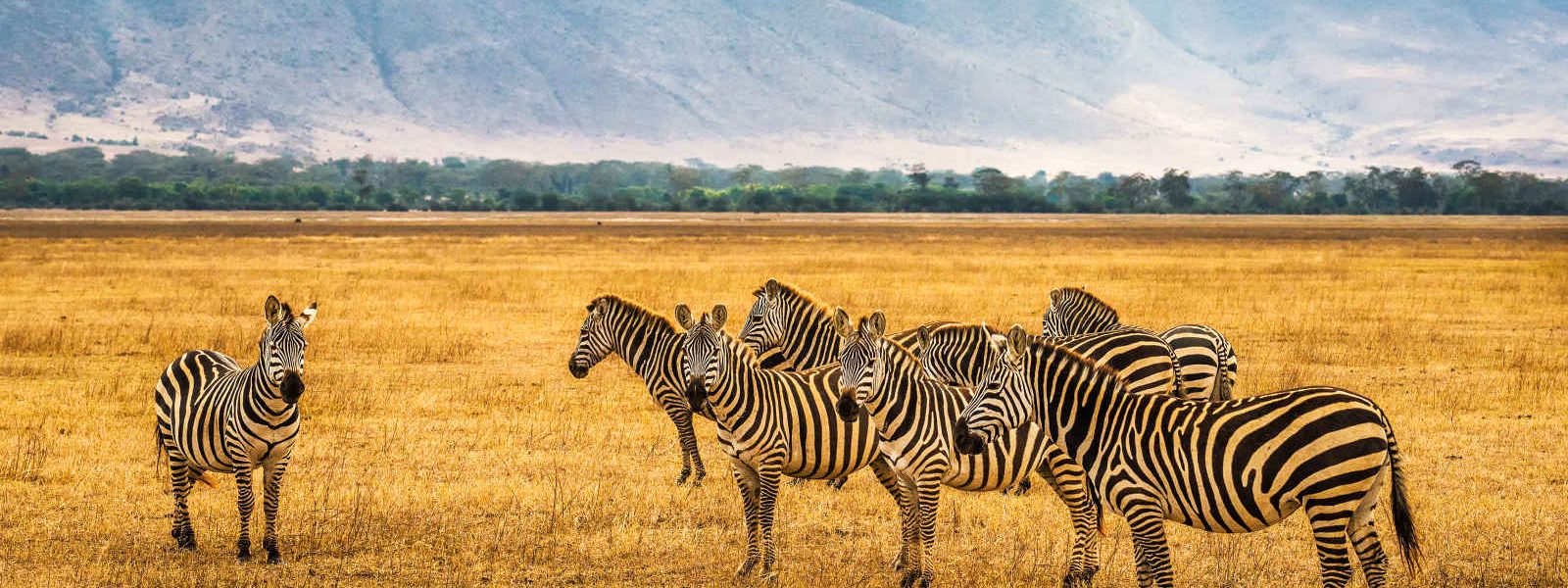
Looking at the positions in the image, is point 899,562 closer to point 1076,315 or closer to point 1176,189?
point 1076,315

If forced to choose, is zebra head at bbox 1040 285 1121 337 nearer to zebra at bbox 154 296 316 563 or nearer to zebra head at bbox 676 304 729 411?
zebra head at bbox 676 304 729 411

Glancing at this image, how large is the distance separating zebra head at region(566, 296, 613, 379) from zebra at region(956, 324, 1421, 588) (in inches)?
190

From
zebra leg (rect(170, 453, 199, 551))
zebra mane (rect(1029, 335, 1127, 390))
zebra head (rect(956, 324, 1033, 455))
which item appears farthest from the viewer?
zebra leg (rect(170, 453, 199, 551))

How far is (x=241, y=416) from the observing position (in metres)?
10.0

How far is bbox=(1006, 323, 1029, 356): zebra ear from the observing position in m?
8.68

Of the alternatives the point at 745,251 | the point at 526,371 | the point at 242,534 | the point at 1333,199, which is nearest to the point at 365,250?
the point at 745,251

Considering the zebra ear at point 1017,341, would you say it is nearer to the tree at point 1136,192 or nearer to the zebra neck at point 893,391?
the zebra neck at point 893,391

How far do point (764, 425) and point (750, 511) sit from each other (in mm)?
686

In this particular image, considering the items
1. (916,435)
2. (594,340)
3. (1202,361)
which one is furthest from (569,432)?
(916,435)

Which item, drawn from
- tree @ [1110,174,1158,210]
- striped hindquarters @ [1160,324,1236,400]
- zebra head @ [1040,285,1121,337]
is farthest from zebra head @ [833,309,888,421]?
tree @ [1110,174,1158,210]

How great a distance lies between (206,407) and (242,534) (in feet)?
3.03

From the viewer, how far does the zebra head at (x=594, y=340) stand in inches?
509

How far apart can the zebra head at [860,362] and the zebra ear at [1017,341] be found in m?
0.94

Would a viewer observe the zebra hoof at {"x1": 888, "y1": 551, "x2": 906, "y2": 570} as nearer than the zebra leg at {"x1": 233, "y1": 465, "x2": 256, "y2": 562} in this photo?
No
